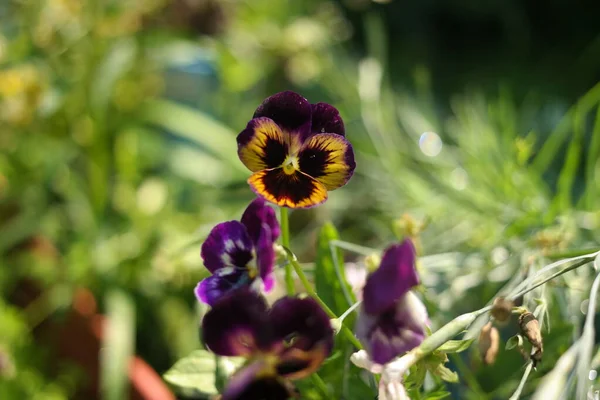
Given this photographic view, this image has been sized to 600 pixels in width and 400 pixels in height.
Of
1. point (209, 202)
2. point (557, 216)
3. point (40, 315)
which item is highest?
point (209, 202)

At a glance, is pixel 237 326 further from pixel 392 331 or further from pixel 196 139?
pixel 196 139

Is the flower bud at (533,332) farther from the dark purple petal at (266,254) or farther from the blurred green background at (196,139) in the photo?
the blurred green background at (196,139)

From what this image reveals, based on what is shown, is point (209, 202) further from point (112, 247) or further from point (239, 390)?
point (239, 390)

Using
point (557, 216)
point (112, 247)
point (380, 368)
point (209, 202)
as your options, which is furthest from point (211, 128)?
point (380, 368)

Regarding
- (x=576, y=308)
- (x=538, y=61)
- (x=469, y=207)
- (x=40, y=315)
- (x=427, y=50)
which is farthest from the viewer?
(x=427, y=50)

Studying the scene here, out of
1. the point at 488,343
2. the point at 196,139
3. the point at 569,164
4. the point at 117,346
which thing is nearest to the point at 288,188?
the point at 488,343

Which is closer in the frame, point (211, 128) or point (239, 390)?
point (239, 390)

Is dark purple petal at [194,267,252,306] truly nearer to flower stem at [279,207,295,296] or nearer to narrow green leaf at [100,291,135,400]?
flower stem at [279,207,295,296]
